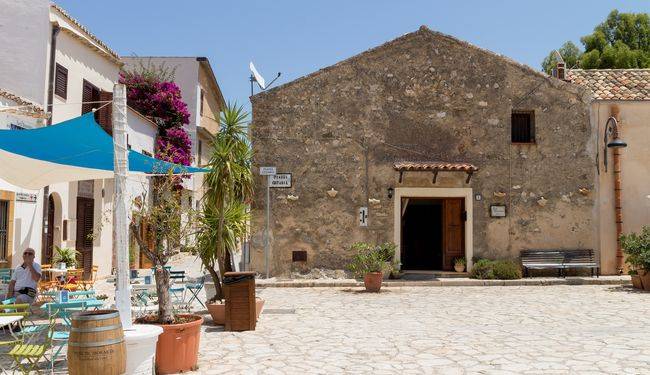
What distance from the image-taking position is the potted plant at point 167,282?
5.91 metres

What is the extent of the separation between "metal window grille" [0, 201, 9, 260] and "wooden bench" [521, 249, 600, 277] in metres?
11.9

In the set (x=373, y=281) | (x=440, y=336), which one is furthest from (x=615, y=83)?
(x=440, y=336)

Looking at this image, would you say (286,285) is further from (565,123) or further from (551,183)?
(565,123)

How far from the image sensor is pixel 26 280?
862cm

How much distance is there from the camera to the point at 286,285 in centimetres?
1400

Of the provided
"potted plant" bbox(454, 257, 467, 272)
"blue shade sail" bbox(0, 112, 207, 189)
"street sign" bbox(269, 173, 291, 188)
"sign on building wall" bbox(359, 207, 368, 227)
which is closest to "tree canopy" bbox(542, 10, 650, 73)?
"potted plant" bbox(454, 257, 467, 272)

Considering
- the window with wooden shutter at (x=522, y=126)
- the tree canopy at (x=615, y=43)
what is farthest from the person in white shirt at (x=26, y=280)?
the tree canopy at (x=615, y=43)

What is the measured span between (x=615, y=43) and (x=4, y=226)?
29.6m

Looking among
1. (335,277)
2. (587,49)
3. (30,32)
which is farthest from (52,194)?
(587,49)

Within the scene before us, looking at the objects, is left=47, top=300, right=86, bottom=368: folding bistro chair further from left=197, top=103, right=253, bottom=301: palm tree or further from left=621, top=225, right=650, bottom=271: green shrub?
left=621, top=225, right=650, bottom=271: green shrub

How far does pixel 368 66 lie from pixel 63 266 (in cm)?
871

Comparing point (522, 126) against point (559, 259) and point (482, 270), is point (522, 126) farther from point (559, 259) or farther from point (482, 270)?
point (482, 270)

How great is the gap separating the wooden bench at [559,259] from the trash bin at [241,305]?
9.13 meters

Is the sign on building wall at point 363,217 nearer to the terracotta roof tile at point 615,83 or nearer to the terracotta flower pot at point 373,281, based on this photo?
the terracotta flower pot at point 373,281
